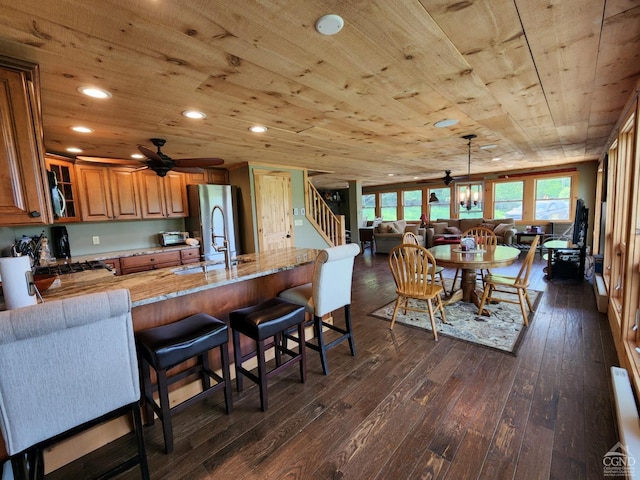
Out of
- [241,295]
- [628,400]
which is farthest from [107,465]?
[628,400]

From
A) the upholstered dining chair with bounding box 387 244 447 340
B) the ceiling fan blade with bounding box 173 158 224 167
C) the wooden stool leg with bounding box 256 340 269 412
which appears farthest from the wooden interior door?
the wooden stool leg with bounding box 256 340 269 412

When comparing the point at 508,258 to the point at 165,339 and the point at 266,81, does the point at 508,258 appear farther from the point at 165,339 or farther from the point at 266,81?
the point at 165,339

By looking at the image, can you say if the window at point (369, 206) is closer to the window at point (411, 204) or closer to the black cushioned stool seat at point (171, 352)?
the window at point (411, 204)

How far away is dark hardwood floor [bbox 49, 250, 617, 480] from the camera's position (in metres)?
1.52

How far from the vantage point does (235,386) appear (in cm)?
226

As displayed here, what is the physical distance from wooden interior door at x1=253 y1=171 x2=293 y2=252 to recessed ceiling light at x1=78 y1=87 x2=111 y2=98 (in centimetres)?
285

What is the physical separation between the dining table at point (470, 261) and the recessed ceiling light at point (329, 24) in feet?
8.99

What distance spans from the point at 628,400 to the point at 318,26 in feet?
8.75

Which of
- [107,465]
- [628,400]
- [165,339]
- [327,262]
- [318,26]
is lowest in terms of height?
[107,465]

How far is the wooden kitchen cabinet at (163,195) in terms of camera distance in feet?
14.1

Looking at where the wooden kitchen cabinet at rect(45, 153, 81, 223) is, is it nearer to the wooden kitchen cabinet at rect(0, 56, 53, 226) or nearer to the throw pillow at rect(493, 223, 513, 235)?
the wooden kitchen cabinet at rect(0, 56, 53, 226)

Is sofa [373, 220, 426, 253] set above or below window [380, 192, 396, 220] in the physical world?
below

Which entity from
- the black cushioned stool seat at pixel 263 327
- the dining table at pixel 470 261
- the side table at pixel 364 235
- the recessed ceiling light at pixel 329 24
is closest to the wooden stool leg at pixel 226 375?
the black cushioned stool seat at pixel 263 327

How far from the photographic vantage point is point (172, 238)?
455 centimetres
